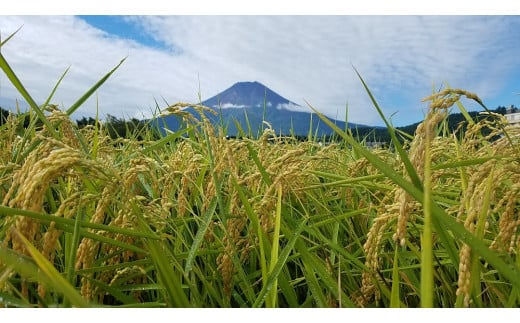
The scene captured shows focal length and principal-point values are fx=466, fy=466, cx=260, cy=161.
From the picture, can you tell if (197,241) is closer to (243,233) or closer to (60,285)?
(60,285)

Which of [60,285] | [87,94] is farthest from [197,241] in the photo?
[87,94]

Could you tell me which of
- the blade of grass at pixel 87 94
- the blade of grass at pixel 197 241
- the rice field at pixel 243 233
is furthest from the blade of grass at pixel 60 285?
the blade of grass at pixel 87 94

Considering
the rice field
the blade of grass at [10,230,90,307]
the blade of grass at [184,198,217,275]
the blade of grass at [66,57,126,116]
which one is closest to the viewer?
the blade of grass at [10,230,90,307]

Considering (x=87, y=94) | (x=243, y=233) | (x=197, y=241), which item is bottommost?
(x=243, y=233)

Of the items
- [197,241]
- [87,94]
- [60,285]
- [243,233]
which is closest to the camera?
[60,285]

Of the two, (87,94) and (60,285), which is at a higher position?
(87,94)

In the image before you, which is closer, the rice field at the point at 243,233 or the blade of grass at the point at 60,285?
the blade of grass at the point at 60,285

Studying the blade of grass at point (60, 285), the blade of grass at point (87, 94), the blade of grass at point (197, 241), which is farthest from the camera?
the blade of grass at point (87, 94)

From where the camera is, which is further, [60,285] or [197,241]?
[197,241]

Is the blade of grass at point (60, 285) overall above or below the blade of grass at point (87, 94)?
below

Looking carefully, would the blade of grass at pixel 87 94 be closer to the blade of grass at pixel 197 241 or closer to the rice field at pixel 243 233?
the rice field at pixel 243 233

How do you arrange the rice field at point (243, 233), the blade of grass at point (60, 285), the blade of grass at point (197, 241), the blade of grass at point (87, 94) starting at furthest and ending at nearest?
the blade of grass at point (87, 94) < the blade of grass at point (197, 241) < the rice field at point (243, 233) < the blade of grass at point (60, 285)

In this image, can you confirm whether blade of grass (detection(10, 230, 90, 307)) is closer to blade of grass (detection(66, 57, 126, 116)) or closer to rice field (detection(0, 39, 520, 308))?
rice field (detection(0, 39, 520, 308))

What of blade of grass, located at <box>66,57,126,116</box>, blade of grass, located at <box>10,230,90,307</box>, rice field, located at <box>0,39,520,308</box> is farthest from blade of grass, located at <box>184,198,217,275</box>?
blade of grass, located at <box>66,57,126,116</box>
